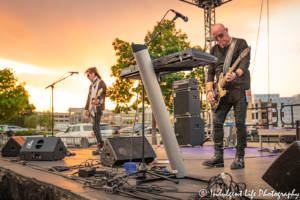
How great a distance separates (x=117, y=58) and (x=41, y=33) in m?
5.68

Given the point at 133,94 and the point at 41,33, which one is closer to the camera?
the point at 41,33

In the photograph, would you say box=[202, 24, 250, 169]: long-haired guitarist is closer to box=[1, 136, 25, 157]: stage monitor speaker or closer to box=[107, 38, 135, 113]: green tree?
box=[1, 136, 25, 157]: stage monitor speaker

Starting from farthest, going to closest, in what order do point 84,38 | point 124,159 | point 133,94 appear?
point 133,94, point 84,38, point 124,159

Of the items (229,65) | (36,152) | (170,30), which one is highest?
(170,30)

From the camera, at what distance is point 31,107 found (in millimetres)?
72000

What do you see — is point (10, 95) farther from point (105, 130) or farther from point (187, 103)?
point (187, 103)

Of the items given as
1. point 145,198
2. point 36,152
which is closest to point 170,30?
point 36,152

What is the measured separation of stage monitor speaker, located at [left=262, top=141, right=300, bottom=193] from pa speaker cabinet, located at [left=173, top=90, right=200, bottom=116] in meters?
5.34

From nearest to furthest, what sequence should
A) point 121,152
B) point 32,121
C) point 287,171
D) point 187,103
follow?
point 287,171, point 121,152, point 187,103, point 32,121

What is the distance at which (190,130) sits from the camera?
Answer: 6.80 meters

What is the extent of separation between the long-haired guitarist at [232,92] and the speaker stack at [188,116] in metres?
3.78

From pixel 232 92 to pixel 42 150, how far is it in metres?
3.60

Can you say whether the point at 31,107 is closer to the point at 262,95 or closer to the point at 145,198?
the point at 262,95

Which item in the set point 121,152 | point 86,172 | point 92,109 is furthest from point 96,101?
point 86,172
